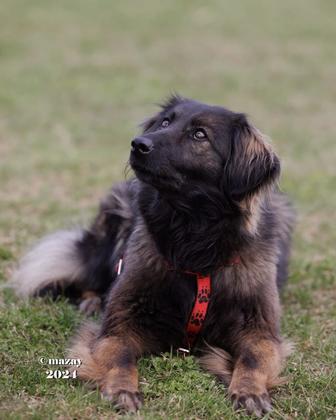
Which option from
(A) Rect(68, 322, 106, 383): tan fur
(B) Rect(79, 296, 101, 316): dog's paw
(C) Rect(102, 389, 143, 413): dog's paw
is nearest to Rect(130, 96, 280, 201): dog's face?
(A) Rect(68, 322, 106, 383): tan fur

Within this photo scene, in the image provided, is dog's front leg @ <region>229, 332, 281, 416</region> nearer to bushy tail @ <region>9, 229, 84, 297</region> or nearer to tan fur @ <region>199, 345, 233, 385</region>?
tan fur @ <region>199, 345, 233, 385</region>

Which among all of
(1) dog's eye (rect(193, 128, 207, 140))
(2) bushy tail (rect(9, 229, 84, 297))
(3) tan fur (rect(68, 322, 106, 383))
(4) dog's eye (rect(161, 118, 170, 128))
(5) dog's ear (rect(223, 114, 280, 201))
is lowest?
(3) tan fur (rect(68, 322, 106, 383))

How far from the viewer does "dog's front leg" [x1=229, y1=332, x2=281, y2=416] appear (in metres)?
3.96

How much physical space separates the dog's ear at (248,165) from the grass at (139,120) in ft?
3.59

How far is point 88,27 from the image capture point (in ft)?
A: 65.0

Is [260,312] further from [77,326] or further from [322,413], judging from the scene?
[77,326]

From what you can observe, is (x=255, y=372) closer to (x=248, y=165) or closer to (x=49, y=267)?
(x=248, y=165)

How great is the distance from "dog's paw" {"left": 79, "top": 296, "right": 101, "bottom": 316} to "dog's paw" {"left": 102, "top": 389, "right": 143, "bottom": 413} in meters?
1.48

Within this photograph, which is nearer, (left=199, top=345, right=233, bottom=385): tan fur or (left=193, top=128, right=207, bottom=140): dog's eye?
(left=199, top=345, right=233, bottom=385): tan fur

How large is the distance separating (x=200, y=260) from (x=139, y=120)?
8.09m

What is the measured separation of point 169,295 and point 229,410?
2.94ft

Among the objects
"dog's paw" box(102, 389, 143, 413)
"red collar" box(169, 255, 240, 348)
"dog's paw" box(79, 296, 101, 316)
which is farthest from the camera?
"dog's paw" box(79, 296, 101, 316)

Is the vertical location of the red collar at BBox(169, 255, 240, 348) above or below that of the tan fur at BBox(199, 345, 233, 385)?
A: above

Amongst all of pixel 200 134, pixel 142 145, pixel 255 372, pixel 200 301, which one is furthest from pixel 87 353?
pixel 200 134
